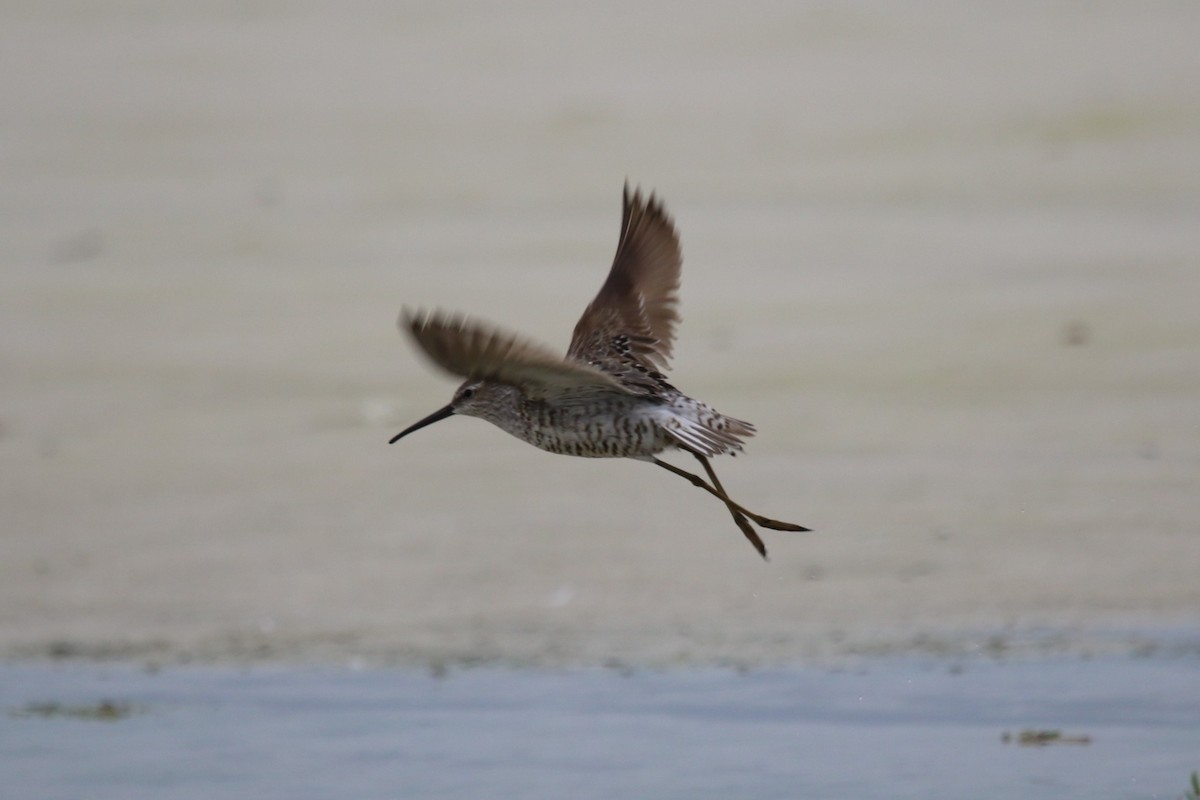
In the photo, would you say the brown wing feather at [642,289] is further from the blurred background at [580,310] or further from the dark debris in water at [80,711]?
the dark debris in water at [80,711]

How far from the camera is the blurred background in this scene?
7.84 m

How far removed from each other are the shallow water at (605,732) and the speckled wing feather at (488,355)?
125 centimetres

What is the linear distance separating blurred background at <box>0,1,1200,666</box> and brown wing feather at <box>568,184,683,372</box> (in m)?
1.21

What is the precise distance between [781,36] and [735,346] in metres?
4.62

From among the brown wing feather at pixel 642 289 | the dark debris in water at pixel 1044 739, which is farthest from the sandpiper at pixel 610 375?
the dark debris in water at pixel 1044 739

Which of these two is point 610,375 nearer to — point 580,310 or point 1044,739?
point 1044,739

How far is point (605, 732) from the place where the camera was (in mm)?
6602

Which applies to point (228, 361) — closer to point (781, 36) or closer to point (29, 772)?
point (29, 772)

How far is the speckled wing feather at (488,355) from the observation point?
5020 millimetres

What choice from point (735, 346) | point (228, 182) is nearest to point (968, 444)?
point (735, 346)

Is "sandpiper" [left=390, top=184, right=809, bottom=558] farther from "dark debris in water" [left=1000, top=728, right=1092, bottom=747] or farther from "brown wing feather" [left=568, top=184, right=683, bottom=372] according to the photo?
"dark debris in water" [left=1000, top=728, right=1092, bottom=747]

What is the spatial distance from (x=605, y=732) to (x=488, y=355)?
1817 mm

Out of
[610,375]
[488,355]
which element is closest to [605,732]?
[610,375]

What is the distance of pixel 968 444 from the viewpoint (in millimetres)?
9078
